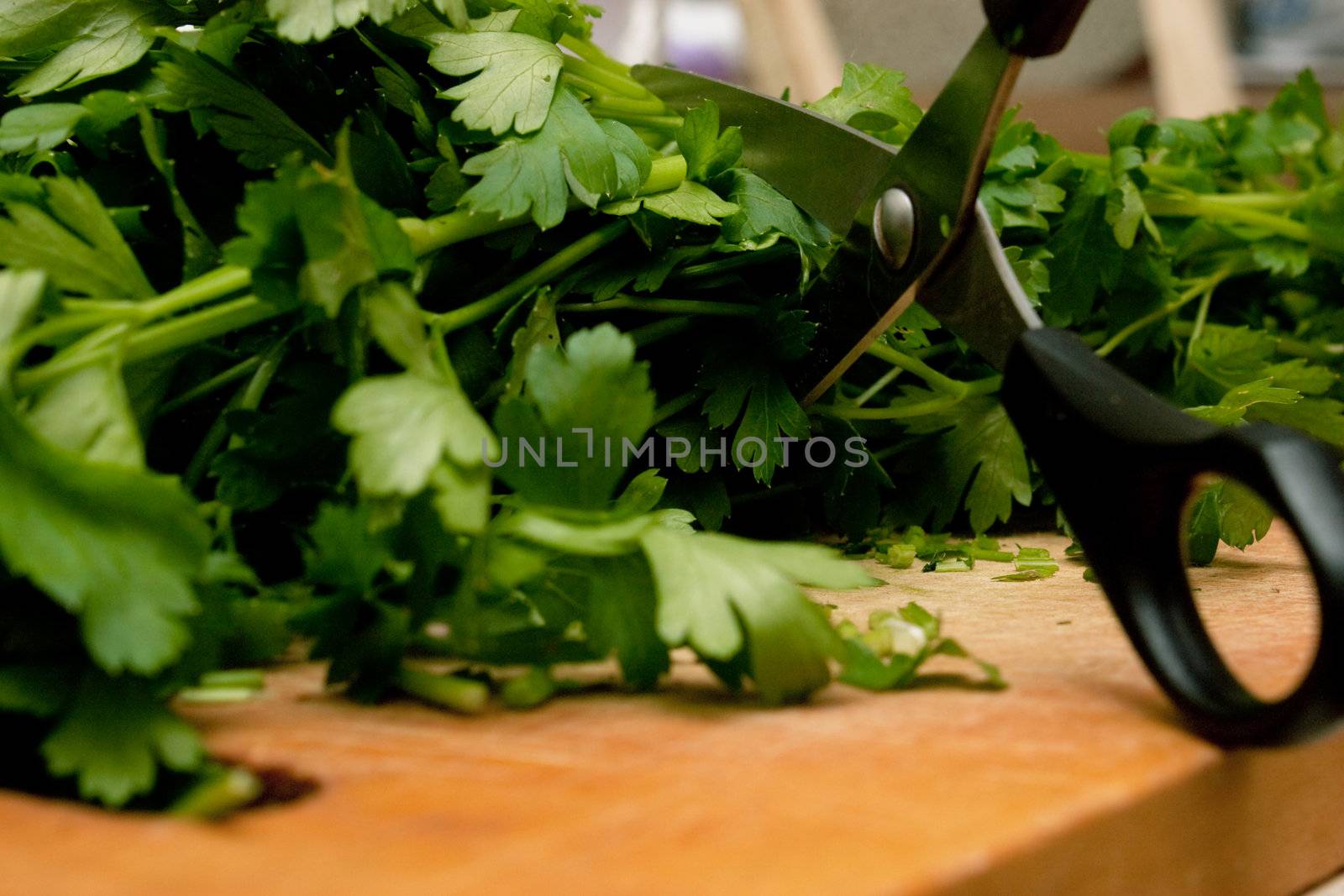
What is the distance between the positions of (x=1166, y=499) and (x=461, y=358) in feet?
1.36

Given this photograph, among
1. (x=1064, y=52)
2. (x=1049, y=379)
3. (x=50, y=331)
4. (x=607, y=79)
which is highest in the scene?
(x=1064, y=52)

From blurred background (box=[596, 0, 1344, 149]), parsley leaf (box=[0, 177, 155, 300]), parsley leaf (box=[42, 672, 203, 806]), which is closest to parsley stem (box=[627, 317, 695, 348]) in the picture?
parsley leaf (box=[0, 177, 155, 300])

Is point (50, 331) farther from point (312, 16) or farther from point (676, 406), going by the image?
point (676, 406)

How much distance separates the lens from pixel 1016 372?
53 centimetres

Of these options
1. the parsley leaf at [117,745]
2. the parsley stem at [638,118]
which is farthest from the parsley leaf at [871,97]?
the parsley leaf at [117,745]

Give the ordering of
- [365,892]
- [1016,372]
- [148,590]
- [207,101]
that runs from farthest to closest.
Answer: [207,101] → [1016,372] → [148,590] → [365,892]

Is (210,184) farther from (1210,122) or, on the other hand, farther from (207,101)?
(1210,122)

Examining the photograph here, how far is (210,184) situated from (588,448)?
38cm

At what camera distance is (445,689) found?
0.48m

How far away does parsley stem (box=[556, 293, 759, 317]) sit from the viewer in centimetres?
76

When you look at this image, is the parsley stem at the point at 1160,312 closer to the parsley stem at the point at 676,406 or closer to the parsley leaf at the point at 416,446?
the parsley stem at the point at 676,406

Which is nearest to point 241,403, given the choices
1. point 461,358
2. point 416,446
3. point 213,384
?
point 213,384

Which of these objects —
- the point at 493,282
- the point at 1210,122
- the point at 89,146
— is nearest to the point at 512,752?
the point at 493,282

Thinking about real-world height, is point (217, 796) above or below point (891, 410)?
below
